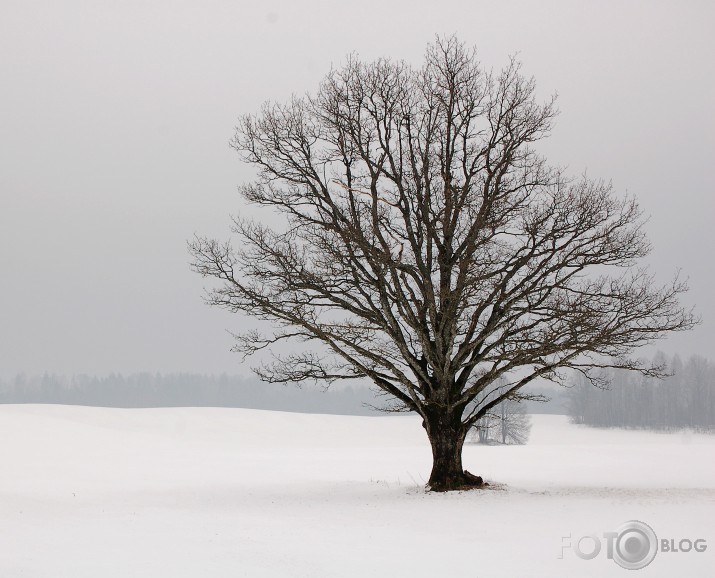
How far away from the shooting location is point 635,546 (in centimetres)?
1118

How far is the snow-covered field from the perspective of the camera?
10062mm

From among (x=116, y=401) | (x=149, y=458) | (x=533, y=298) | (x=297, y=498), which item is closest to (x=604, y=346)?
(x=533, y=298)

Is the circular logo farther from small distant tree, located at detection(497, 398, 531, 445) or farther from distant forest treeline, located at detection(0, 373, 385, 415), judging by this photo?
distant forest treeline, located at detection(0, 373, 385, 415)

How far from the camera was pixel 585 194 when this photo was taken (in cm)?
1866

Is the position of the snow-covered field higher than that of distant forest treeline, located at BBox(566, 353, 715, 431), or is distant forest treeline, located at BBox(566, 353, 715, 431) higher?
distant forest treeline, located at BBox(566, 353, 715, 431)

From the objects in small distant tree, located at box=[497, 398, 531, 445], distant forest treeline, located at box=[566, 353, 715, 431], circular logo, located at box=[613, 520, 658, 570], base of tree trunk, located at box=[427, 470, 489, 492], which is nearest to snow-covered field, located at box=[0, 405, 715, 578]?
circular logo, located at box=[613, 520, 658, 570]

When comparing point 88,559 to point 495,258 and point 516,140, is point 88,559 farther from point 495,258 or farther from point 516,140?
point 516,140

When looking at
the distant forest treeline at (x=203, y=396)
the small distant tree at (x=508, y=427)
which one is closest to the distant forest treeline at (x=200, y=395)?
the distant forest treeline at (x=203, y=396)

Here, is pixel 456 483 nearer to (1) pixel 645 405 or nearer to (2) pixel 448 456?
(2) pixel 448 456

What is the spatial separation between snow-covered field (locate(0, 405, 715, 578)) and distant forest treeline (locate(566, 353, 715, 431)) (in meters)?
52.6

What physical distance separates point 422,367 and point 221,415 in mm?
41691

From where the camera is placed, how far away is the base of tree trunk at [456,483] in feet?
61.3

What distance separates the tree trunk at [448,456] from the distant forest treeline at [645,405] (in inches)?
2581

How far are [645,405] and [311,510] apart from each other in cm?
8325
